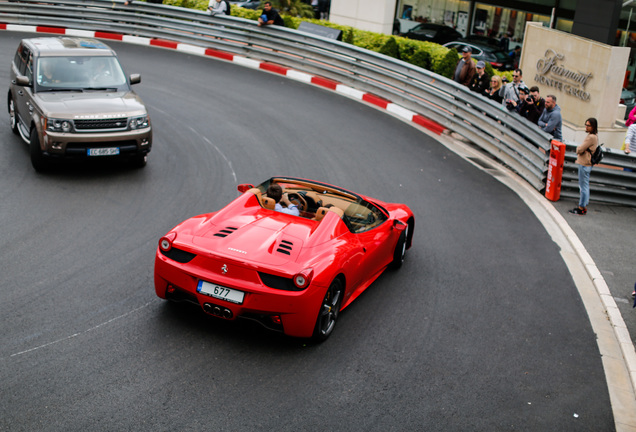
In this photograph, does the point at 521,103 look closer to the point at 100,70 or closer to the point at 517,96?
the point at 517,96

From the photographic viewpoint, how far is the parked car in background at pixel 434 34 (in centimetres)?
3666

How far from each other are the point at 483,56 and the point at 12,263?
91.7ft

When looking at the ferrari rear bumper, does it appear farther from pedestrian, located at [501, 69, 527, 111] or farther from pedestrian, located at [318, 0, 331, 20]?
pedestrian, located at [318, 0, 331, 20]

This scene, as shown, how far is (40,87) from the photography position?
12359 millimetres

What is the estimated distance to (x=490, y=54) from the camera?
33.7 meters

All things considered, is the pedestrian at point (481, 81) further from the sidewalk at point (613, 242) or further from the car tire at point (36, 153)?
the car tire at point (36, 153)

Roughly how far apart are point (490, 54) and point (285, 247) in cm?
2881

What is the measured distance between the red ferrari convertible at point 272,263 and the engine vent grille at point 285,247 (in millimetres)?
11

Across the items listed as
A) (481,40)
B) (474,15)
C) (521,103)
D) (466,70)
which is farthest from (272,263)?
(474,15)

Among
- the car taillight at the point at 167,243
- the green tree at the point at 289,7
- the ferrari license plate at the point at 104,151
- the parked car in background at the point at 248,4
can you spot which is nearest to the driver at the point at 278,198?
the car taillight at the point at 167,243

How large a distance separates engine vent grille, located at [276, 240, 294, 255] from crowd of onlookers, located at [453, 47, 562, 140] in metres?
8.01

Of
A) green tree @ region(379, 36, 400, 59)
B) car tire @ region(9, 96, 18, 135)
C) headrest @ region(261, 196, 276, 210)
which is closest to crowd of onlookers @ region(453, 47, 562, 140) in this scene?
green tree @ region(379, 36, 400, 59)

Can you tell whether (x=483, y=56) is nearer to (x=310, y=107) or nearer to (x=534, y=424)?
(x=310, y=107)

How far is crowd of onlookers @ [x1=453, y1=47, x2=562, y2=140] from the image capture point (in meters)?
13.7
